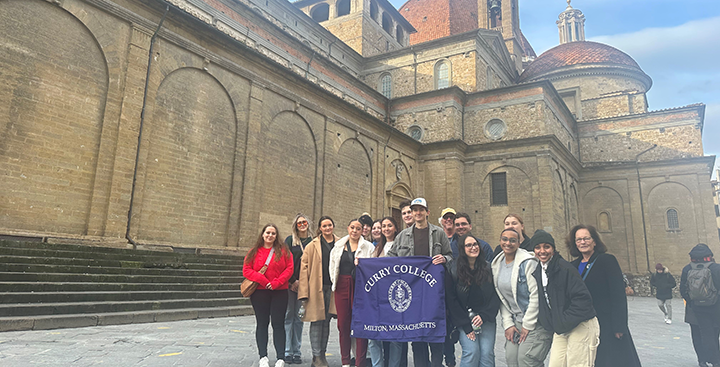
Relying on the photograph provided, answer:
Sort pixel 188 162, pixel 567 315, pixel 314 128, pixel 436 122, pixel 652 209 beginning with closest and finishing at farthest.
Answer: pixel 567 315 → pixel 188 162 → pixel 314 128 → pixel 436 122 → pixel 652 209

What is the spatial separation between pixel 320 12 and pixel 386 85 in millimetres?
7461

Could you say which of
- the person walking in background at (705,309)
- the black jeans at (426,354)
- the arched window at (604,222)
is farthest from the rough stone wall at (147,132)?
the arched window at (604,222)

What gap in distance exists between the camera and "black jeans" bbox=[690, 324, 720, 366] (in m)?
5.97

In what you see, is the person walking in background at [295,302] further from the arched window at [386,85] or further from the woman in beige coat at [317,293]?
the arched window at [386,85]

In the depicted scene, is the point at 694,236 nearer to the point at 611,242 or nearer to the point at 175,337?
the point at 611,242

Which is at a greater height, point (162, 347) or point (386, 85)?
point (386, 85)

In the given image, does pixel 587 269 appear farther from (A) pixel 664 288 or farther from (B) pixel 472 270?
(A) pixel 664 288

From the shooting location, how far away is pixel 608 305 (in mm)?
4121

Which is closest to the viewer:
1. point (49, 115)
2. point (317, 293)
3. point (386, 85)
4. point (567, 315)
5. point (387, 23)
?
point (567, 315)

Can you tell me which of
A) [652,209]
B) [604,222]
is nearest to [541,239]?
[604,222]

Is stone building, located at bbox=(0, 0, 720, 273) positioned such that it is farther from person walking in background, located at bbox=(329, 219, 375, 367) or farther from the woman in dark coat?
the woman in dark coat

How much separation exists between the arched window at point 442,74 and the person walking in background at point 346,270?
2332 centimetres

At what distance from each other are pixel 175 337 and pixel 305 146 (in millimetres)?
11548

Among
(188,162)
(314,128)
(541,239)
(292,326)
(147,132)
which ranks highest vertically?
(314,128)
